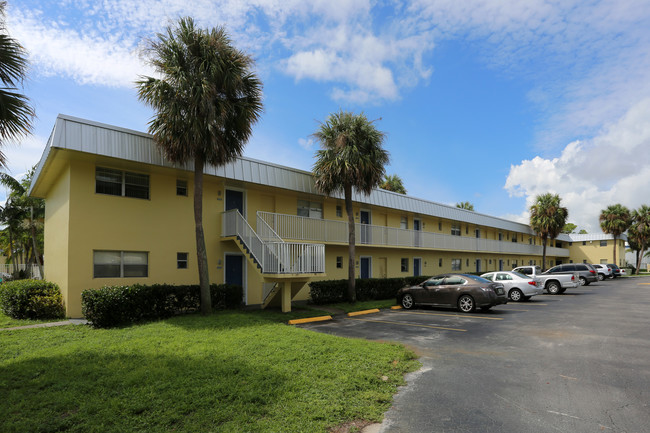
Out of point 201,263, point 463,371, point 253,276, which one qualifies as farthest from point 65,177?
point 463,371

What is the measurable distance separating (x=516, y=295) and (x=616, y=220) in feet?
154

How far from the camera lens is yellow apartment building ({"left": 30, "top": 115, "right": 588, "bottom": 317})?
12.3 meters

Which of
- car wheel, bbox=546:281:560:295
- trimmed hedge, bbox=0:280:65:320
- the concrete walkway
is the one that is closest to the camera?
the concrete walkway

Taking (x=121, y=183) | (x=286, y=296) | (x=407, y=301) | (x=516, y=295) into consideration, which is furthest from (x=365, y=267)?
(x=121, y=183)

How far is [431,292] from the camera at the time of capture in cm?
1547

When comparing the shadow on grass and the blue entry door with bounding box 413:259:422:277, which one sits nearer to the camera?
the shadow on grass

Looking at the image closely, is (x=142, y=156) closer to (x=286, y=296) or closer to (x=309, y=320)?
(x=286, y=296)

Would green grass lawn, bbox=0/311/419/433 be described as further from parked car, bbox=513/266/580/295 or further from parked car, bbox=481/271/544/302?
parked car, bbox=513/266/580/295

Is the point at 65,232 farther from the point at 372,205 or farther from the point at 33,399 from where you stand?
the point at 372,205

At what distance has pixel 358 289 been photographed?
1888cm

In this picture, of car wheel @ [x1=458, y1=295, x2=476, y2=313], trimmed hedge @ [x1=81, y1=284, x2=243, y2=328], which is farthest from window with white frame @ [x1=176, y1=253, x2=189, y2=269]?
car wheel @ [x1=458, y1=295, x2=476, y2=313]

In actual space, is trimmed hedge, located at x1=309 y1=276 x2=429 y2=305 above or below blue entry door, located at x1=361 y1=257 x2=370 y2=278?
below

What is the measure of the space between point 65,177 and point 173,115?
16.5 ft

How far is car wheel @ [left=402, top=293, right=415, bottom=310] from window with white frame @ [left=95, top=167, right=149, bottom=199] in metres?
11.2
